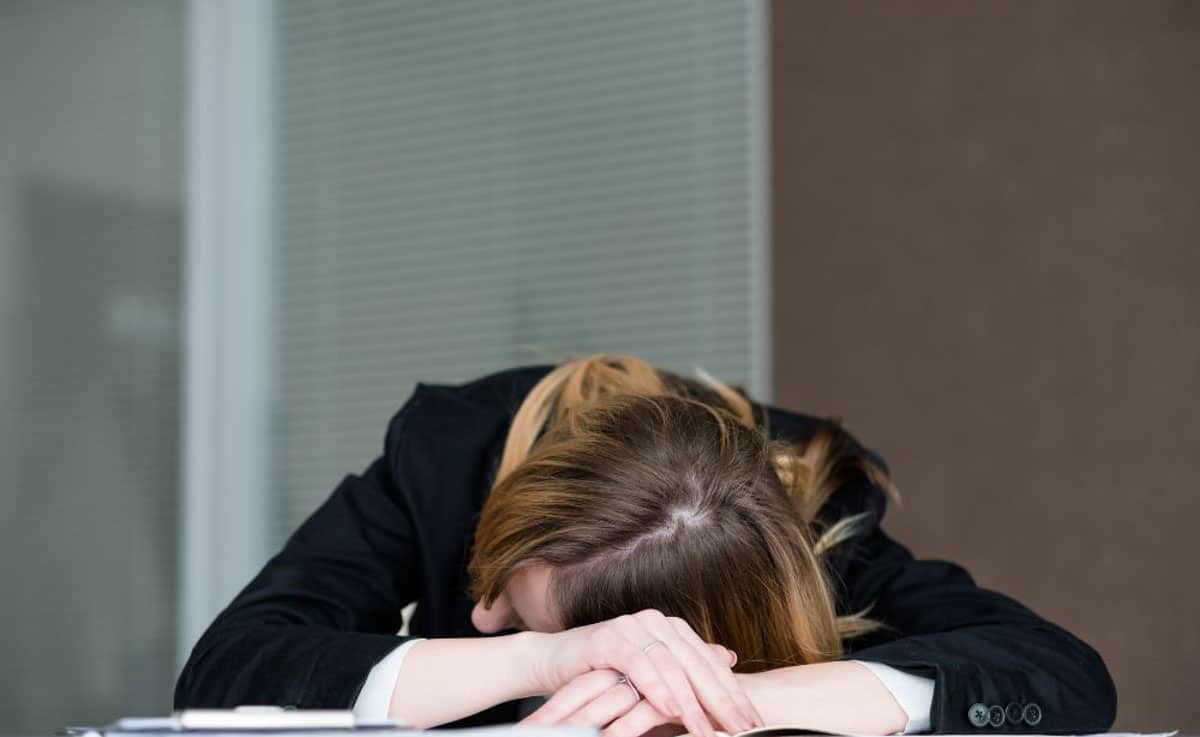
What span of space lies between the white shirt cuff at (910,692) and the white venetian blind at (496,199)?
62.4 inches

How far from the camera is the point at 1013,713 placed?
1.06 meters

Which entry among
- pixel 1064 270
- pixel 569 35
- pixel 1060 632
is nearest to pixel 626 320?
pixel 569 35

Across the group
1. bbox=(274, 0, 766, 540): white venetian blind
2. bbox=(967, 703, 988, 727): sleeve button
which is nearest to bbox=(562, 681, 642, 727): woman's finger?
bbox=(967, 703, 988, 727): sleeve button

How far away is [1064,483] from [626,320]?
913 millimetres

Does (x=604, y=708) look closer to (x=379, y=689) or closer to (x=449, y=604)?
(x=379, y=689)

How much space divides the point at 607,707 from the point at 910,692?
258 millimetres

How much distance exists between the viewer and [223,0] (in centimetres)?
319

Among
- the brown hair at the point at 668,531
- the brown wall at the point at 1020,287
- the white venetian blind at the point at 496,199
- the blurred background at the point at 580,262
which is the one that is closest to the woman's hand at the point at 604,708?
the brown hair at the point at 668,531

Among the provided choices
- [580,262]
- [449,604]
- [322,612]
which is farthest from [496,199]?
[322,612]

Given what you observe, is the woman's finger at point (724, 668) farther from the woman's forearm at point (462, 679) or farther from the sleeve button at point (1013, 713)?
the sleeve button at point (1013, 713)

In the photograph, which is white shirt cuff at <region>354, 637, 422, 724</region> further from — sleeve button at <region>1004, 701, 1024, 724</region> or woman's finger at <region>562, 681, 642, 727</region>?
sleeve button at <region>1004, 701, 1024, 724</region>

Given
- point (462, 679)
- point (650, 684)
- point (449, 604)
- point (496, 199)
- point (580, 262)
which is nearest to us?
point (650, 684)

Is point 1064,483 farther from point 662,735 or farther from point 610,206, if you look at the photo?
point 662,735

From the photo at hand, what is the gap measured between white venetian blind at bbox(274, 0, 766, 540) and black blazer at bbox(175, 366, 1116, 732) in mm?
1258
